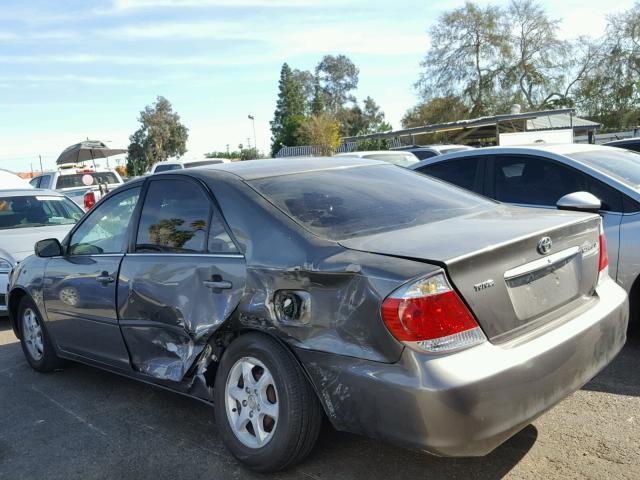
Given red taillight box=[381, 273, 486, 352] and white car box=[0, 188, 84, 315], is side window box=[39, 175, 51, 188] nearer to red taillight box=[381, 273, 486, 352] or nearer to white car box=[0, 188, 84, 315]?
white car box=[0, 188, 84, 315]

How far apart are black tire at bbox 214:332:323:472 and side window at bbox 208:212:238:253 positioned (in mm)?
489

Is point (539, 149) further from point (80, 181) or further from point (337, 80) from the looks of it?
point (337, 80)

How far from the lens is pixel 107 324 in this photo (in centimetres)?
415

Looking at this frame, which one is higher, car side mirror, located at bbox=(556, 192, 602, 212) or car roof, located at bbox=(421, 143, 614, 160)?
car roof, located at bbox=(421, 143, 614, 160)

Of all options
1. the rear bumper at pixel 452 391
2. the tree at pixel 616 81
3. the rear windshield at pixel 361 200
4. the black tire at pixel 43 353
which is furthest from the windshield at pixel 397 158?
the tree at pixel 616 81

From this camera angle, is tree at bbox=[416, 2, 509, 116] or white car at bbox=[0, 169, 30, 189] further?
tree at bbox=[416, 2, 509, 116]

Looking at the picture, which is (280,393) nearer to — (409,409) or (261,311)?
(261,311)

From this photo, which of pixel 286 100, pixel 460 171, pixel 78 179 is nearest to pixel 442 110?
pixel 286 100

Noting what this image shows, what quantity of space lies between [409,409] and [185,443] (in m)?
1.71

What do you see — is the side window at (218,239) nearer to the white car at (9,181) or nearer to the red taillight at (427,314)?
the red taillight at (427,314)

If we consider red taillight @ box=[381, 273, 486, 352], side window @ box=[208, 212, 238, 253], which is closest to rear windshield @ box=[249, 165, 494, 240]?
side window @ box=[208, 212, 238, 253]

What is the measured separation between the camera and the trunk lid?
2.61 meters

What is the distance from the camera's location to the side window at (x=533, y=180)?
5105 mm

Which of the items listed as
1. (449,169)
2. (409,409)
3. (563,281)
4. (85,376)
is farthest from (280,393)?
(449,169)
